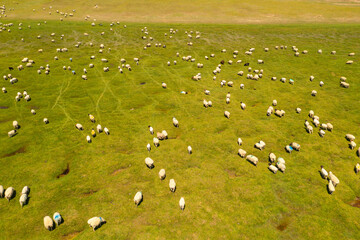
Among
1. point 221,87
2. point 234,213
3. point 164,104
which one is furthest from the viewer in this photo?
point 221,87

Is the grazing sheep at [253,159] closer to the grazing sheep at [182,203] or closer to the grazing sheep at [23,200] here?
the grazing sheep at [182,203]

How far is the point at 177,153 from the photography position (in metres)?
12.5

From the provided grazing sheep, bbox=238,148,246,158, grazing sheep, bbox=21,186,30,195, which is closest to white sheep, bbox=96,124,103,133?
grazing sheep, bbox=21,186,30,195

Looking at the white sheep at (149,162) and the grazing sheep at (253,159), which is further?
the grazing sheep at (253,159)

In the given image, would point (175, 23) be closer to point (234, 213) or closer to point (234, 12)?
point (234, 12)

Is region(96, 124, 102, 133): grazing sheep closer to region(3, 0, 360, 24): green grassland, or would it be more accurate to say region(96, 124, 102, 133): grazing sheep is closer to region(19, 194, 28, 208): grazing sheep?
region(19, 194, 28, 208): grazing sheep

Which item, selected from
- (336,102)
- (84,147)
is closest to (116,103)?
(84,147)

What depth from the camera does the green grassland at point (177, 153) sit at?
8992 millimetres

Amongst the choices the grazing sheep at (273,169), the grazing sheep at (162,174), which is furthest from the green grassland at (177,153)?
the grazing sheep at (273,169)

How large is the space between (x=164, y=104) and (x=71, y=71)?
13879 mm

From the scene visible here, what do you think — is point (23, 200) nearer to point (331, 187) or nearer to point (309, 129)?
point (331, 187)

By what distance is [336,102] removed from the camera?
17.6 metres

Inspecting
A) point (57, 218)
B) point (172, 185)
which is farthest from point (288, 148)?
point (57, 218)

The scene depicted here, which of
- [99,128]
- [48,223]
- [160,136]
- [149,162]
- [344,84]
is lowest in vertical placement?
[48,223]
